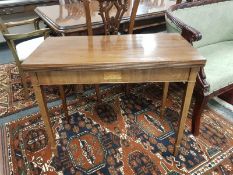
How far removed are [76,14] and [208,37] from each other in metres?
1.28

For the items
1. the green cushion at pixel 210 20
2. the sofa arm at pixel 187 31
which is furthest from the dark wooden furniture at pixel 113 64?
the green cushion at pixel 210 20

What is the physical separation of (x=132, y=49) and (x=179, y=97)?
109 centimetres

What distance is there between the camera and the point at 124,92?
2160 millimetres

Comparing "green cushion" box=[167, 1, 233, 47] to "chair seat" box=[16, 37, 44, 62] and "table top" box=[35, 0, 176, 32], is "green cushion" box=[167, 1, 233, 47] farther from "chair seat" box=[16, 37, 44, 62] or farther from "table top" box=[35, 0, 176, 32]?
"chair seat" box=[16, 37, 44, 62]

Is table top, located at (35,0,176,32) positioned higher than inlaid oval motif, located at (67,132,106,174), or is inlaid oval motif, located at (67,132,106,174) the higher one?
table top, located at (35,0,176,32)

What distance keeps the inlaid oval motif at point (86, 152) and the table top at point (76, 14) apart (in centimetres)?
88

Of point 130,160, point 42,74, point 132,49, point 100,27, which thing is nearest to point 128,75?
point 132,49

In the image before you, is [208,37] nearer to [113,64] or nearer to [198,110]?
[198,110]

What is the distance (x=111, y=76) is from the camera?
1.09m

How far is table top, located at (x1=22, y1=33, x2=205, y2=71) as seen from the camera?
1.03 m

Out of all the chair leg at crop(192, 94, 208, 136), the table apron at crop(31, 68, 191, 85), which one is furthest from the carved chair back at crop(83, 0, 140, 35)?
the chair leg at crop(192, 94, 208, 136)

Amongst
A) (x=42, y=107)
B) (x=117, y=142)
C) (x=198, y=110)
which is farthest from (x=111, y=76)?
(x=198, y=110)

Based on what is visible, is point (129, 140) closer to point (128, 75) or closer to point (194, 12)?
point (128, 75)

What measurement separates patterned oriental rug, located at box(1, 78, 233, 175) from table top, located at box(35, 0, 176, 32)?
→ 75 centimetres
